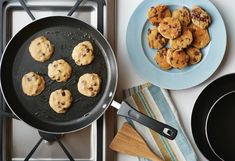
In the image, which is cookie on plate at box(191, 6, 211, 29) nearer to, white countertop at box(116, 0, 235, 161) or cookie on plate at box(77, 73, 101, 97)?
white countertop at box(116, 0, 235, 161)

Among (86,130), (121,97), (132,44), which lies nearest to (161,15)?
(132,44)

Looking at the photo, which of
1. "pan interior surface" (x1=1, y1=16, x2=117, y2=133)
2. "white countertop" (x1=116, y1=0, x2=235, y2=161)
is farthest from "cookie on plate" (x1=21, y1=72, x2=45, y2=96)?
"white countertop" (x1=116, y1=0, x2=235, y2=161)

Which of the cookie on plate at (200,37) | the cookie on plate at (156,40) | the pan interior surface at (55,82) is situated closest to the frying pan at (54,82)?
the pan interior surface at (55,82)

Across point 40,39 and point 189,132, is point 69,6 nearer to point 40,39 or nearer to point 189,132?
point 40,39

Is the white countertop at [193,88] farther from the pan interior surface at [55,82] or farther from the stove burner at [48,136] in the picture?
the stove burner at [48,136]

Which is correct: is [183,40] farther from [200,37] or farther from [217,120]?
[217,120]

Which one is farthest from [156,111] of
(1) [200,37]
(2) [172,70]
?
(1) [200,37]
